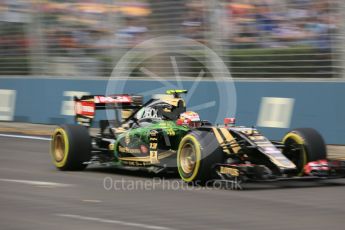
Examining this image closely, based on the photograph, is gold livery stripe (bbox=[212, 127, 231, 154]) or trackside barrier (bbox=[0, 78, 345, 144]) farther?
trackside barrier (bbox=[0, 78, 345, 144])

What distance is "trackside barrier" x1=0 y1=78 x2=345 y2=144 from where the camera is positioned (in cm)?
1313

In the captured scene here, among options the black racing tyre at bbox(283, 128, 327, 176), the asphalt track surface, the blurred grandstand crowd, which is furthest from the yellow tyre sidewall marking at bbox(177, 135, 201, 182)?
the blurred grandstand crowd

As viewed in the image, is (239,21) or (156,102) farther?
(239,21)

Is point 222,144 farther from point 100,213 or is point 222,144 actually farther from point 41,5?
point 41,5

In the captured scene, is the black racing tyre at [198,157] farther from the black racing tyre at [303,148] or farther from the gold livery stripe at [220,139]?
the black racing tyre at [303,148]

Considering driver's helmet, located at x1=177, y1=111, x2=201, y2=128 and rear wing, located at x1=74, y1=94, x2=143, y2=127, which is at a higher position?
rear wing, located at x1=74, y1=94, x2=143, y2=127

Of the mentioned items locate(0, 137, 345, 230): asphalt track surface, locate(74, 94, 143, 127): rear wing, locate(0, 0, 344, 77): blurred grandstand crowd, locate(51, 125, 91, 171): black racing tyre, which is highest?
locate(0, 0, 344, 77): blurred grandstand crowd

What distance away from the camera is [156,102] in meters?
10.5

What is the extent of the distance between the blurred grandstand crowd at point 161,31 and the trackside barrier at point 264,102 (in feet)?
1.18

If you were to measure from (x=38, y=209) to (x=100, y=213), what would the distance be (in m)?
0.72

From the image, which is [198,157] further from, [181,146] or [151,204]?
[151,204]

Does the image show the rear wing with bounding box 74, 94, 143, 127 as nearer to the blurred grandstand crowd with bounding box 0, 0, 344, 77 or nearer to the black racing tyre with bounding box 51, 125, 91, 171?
the black racing tyre with bounding box 51, 125, 91, 171

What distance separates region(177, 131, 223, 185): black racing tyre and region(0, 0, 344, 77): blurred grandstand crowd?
5.05m

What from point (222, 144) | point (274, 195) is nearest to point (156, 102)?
point (222, 144)
